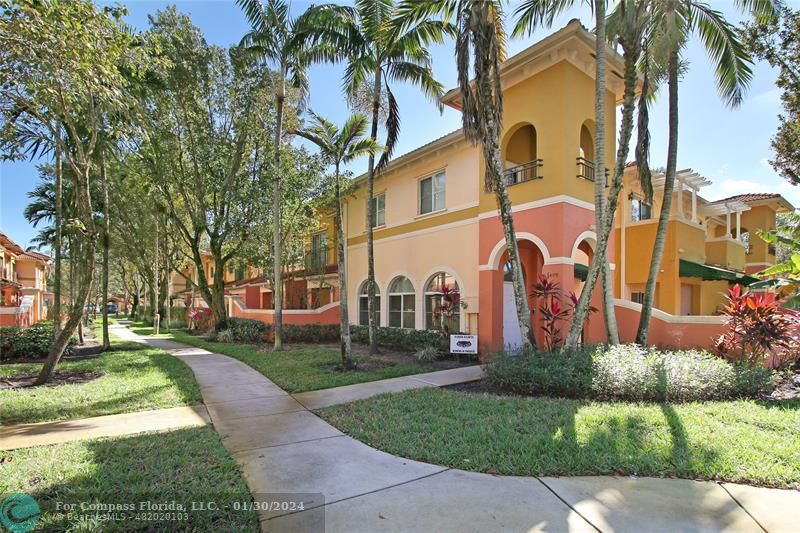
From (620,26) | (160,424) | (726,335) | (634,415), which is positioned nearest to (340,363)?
(160,424)

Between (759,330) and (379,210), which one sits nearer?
(759,330)

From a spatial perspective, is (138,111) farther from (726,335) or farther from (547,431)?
(726,335)

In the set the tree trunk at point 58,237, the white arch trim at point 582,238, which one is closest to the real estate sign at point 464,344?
the white arch trim at point 582,238

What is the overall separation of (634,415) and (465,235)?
27.5 ft

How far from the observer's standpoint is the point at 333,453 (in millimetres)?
5082

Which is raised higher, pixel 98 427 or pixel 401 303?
pixel 401 303

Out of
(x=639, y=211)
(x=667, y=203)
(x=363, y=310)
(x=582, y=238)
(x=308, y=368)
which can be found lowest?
(x=308, y=368)

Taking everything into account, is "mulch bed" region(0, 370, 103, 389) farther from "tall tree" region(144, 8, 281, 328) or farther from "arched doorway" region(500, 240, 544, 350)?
"arched doorway" region(500, 240, 544, 350)

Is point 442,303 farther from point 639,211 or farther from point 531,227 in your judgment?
point 639,211

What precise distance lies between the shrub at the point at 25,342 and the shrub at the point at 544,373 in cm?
1387

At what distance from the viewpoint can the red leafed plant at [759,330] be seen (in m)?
8.59

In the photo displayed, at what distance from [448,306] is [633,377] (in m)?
6.64

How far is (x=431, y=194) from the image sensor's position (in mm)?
15586

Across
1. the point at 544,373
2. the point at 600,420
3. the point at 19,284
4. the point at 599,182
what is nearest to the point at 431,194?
the point at 599,182
